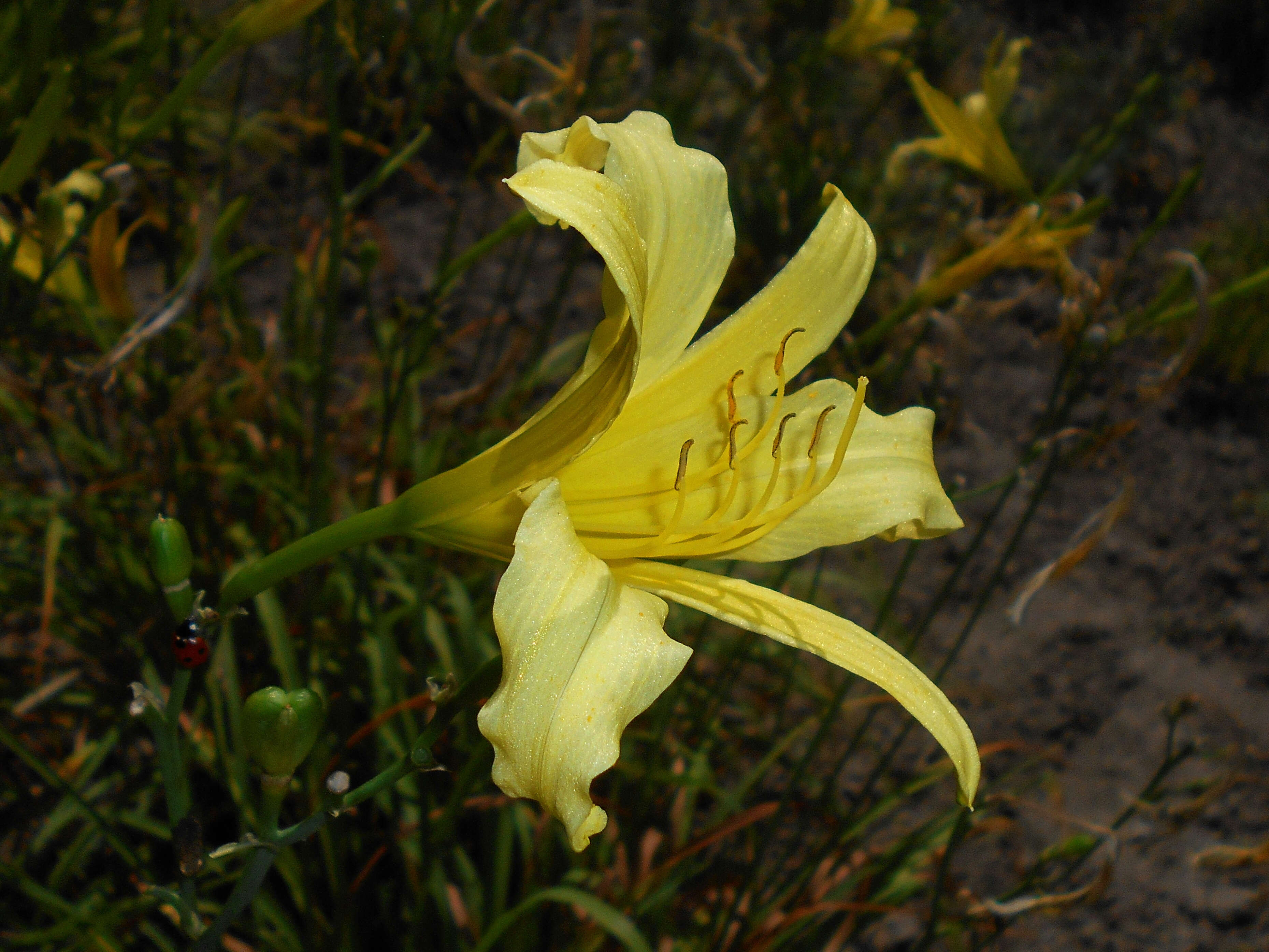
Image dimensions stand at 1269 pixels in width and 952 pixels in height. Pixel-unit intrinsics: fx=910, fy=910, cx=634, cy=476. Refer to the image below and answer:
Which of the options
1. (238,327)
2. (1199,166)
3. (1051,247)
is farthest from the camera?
(238,327)

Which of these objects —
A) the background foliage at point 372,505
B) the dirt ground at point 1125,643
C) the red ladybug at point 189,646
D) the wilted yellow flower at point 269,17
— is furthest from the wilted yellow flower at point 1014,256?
the red ladybug at point 189,646

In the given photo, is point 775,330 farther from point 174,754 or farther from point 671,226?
point 174,754

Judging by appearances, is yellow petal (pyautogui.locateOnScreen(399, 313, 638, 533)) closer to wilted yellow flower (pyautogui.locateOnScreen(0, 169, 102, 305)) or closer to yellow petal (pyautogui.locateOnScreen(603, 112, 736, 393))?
yellow petal (pyautogui.locateOnScreen(603, 112, 736, 393))

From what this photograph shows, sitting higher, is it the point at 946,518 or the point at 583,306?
the point at 946,518

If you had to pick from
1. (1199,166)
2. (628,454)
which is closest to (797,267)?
(628,454)

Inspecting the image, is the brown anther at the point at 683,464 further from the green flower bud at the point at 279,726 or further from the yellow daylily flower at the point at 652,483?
the green flower bud at the point at 279,726

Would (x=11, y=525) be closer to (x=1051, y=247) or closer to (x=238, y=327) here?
(x=238, y=327)
